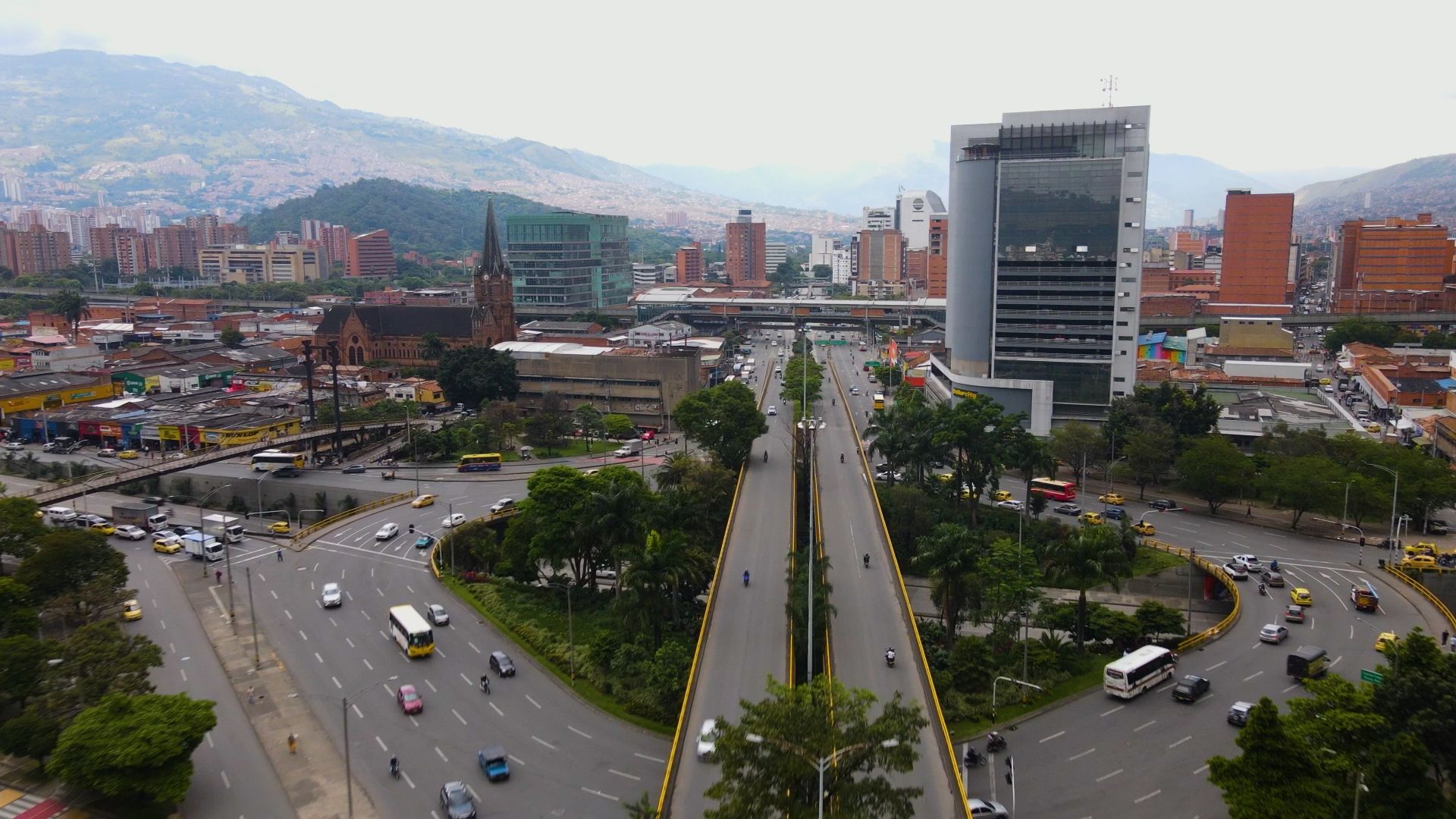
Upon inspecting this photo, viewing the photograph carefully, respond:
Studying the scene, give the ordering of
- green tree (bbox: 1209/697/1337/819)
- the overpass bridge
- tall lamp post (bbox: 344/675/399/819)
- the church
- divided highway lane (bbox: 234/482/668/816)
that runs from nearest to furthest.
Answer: green tree (bbox: 1209/697/1337/819)
tall lamp post (bbox: 344/675/399/819)
divided highway lane (bbox: 234/482/668/816)
the overpass bridge
the church

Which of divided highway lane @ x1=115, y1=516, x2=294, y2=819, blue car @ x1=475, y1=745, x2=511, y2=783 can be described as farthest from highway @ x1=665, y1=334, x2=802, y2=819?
divided highway lane @ x1=115, y1=516, x2=294, y2=819

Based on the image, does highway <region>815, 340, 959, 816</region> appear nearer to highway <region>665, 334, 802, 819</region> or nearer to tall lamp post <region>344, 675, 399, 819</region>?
highway <region>665, 334, 802, 819</region>

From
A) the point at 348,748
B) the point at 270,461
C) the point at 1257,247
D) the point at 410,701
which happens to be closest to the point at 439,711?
the point at 410,701

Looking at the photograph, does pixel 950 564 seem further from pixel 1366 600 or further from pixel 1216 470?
pixel 1216 470

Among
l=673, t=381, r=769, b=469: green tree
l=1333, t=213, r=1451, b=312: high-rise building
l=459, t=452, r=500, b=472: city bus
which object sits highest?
l=1333, t=213, r=1451, b=312: high-rise building

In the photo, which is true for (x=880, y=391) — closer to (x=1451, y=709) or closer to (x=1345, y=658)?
(x=1345, y=658)

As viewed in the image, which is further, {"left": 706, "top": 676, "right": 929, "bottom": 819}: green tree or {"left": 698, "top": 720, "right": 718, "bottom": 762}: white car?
{"left": 698, "top": 720, "right": 718, "bottom": 762}: white car

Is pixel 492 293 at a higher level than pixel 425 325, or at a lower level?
higher
